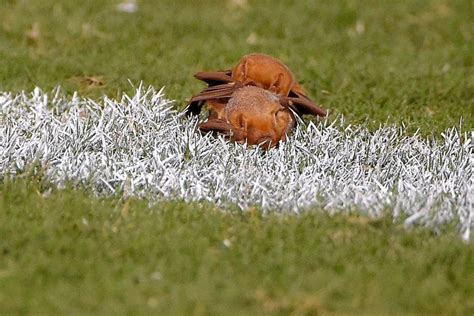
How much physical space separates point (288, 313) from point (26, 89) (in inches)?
132

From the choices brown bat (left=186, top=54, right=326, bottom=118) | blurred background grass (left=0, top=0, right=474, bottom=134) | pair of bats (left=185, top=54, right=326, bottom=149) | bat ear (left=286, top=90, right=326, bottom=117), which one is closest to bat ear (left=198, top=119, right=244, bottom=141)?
pair of bats (left=185, top=54, right=326, bottom=149)

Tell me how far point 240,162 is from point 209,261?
3.89 ft

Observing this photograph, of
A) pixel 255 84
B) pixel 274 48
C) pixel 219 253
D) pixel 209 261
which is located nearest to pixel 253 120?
pixel 255 84

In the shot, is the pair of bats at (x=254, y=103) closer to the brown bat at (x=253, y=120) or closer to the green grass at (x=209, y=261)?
the brown bat at (x=253, y=120)

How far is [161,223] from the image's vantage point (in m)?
4.14

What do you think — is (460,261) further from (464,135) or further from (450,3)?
(450,3)

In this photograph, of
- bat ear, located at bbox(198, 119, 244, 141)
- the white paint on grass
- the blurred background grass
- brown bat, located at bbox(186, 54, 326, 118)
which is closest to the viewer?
the white paint on grass

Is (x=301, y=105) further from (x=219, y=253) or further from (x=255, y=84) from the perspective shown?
(x=219, y=253)

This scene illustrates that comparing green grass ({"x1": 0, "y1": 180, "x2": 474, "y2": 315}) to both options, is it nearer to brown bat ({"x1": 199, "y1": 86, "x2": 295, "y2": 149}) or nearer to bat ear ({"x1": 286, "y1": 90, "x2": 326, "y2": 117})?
brown bat ({"x1": 199, "y1": 86, "x2": 295, "y2": 149})

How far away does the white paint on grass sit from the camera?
4465mm

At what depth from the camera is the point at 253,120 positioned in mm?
5203

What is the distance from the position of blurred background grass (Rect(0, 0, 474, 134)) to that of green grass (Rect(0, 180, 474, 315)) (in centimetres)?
196

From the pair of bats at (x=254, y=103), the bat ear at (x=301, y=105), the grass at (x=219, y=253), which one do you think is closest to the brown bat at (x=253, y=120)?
the pair of bats at (x=254, y=103)

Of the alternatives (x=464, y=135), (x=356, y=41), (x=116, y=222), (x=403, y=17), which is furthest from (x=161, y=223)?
(x=403, y=17)
